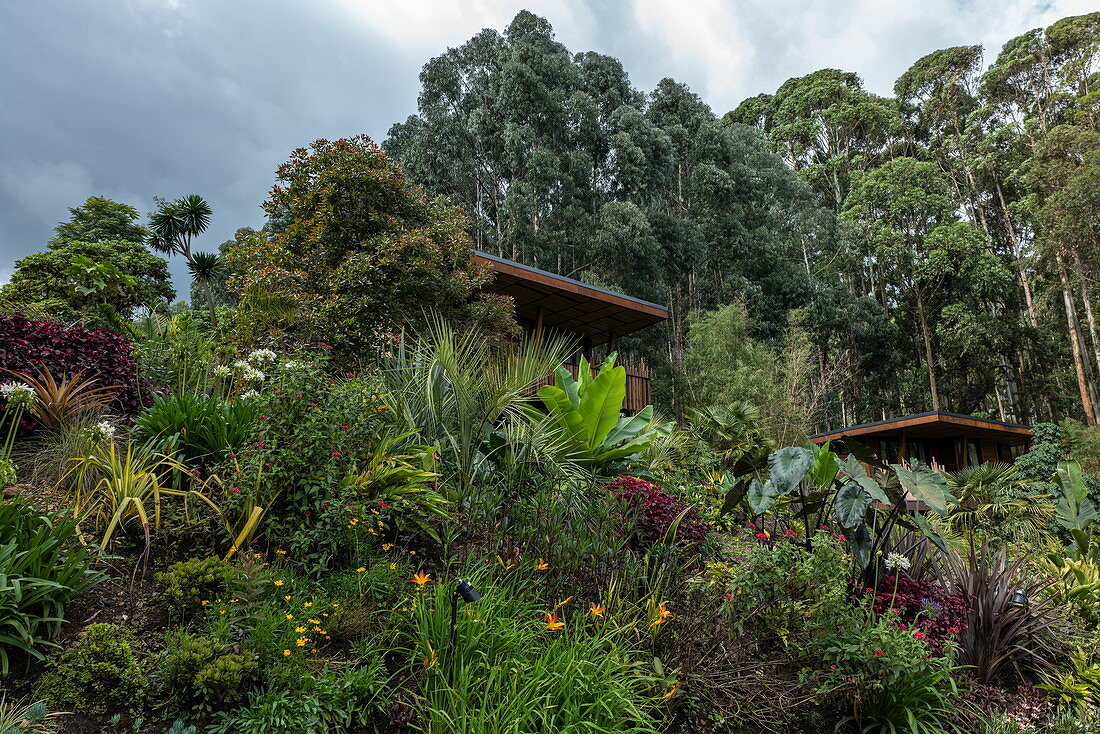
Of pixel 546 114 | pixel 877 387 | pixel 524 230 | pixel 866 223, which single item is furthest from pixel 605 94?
pixel 877 387

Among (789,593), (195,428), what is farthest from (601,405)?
(195,428)

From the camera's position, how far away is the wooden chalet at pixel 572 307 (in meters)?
11.2

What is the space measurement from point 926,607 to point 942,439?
66.7 feet

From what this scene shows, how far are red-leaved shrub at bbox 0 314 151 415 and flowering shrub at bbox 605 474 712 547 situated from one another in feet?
15.6

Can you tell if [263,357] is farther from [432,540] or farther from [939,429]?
[939,429]

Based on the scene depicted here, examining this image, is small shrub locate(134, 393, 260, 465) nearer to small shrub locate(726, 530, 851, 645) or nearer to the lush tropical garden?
the lush tropical garden

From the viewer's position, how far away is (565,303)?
507 inches

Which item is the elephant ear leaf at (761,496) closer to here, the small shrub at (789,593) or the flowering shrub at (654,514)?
the small shrub at (789,593)

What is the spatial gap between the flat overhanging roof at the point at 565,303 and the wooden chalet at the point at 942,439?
9231 mm

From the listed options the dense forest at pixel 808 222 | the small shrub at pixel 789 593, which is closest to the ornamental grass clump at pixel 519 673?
the small shrub at pixel 789 593

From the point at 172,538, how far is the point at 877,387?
32.9 meters

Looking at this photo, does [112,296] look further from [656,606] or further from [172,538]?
[656,606]

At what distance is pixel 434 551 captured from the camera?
437 cm

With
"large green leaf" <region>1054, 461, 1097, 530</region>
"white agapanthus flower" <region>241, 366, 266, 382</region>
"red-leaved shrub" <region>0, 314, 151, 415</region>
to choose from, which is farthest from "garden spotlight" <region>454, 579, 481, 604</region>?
"large green leaf" <region>1054, 461, 1097, 530</region>
